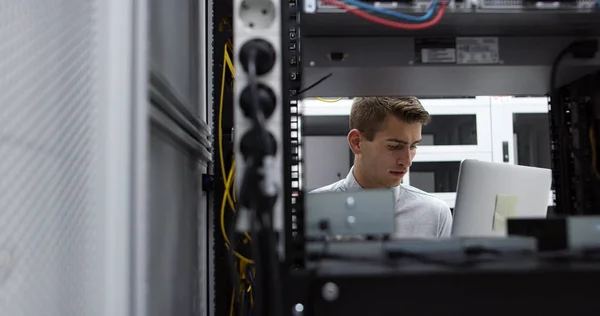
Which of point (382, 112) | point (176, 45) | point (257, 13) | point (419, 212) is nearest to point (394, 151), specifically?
point (382, 112)

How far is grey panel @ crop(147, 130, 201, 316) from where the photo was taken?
850 mm

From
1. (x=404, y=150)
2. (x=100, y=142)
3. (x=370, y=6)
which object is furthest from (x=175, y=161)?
(x=404, y=150)

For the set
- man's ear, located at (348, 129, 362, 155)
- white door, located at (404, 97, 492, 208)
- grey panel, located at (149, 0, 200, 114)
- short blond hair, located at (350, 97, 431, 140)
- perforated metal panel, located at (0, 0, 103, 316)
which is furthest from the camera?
white door, located at (404, 97, 492, 208)

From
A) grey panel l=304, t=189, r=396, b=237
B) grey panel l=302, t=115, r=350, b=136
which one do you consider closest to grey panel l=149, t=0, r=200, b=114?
grey panel l=304, t=189, r=396, b=237

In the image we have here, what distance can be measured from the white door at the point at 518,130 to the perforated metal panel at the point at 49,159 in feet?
6.09

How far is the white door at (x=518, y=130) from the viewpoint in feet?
7.27

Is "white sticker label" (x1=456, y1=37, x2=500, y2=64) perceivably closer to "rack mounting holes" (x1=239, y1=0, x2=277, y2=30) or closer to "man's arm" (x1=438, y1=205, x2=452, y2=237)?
"rack mounting holes" (x1=239, y1=0, x2=277, y2=30)

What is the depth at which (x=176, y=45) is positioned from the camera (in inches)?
39.4

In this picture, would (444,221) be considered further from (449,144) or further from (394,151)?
(449,144)

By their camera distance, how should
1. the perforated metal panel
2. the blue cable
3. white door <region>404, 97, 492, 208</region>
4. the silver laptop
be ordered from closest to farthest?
the perforated metal panel < the blue cable < the silver laptop < white door <region>404, 97, 492, 208</region>

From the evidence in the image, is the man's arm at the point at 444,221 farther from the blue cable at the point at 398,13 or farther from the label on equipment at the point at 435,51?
the blue cable at the point at 398,13

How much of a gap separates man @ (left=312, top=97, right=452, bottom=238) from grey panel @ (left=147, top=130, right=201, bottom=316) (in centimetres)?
65

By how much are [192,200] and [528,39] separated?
74cm

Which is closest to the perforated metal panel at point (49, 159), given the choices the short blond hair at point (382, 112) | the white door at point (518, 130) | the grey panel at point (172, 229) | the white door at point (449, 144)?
the grey panel at point (172, 229)
